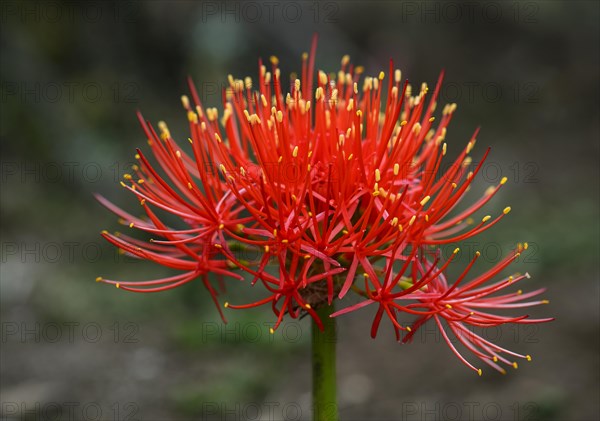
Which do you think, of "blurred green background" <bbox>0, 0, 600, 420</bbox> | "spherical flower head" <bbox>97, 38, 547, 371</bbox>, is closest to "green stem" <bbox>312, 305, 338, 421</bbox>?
"spherical flower head" <bbox>97, 38, 547, 371</bbox>

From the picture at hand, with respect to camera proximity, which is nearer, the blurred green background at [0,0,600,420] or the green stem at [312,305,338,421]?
the green stem at [312,305,338,421]

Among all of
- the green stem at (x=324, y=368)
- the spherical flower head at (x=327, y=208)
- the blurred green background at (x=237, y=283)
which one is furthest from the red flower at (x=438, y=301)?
the blurred green background at (x=237, y=283)

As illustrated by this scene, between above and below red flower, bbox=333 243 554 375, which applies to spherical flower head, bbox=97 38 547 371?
above

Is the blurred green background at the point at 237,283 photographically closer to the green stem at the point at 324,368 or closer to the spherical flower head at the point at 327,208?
the green stem at the point at 324,368

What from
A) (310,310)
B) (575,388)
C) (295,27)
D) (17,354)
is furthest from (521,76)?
(310,310)

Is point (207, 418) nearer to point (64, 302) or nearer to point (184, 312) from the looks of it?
point (184, 312)

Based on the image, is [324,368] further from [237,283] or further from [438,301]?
[237,283]

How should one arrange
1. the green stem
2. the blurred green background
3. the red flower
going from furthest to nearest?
1. the blurred green background
2. the green stem
3. the red flower

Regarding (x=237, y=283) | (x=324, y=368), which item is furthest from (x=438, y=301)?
(x=237, y=283)

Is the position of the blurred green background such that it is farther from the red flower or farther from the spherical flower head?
the spherical flower head
